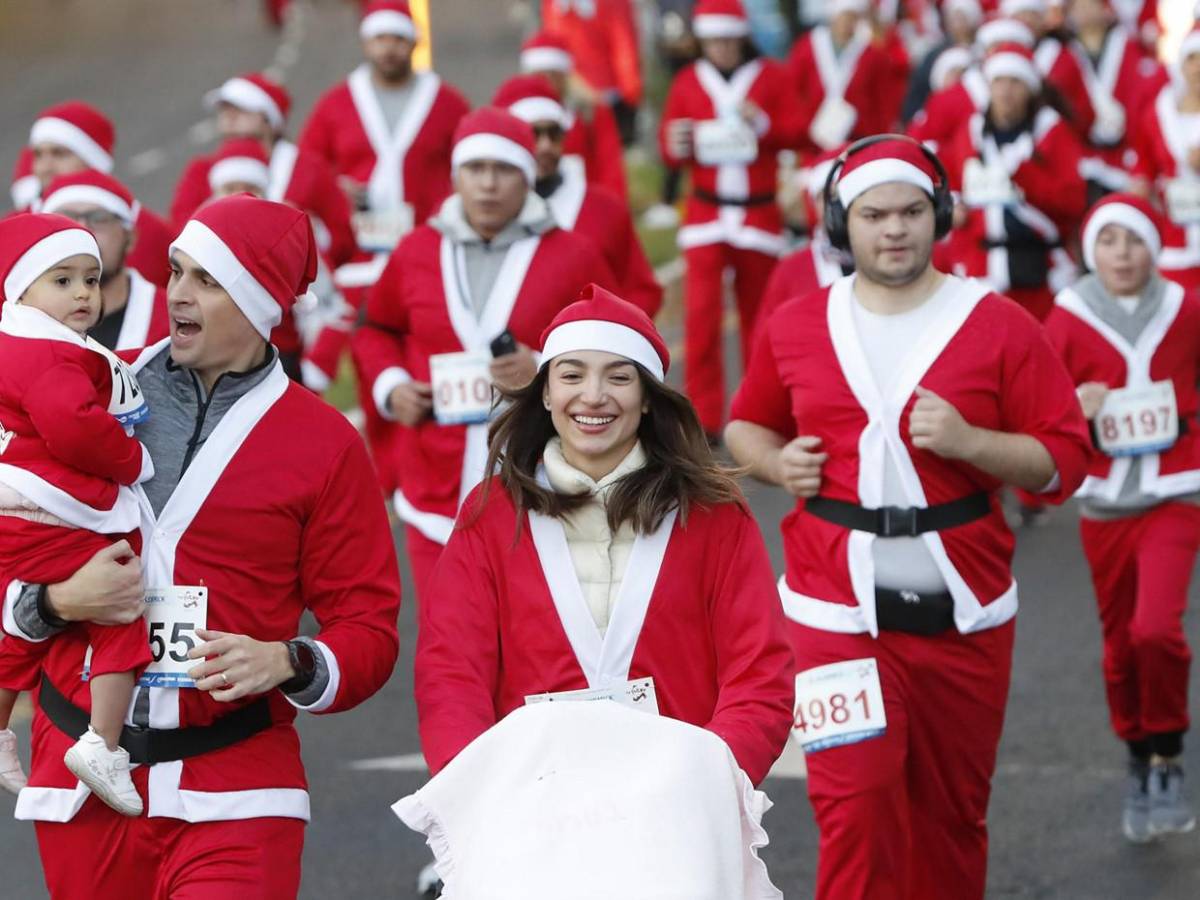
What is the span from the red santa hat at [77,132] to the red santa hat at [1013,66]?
15.6 feet

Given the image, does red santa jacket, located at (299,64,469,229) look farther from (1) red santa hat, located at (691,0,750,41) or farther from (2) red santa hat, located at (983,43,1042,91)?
(1) red santa hat, located at (691,0,750,41)

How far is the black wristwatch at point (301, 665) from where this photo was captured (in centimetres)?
487

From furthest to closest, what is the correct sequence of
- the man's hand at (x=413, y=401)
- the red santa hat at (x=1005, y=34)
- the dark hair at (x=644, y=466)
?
the red santa hat at (x=1005, y=34) → the man's hand at (x=413, y=401) → the dark hair at (x=644, y=466)

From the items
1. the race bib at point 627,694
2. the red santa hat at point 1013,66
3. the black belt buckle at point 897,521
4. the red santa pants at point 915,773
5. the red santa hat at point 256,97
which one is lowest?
the red santa pants at point 915,773

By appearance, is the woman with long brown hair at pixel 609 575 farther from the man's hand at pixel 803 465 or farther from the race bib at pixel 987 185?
the race bib at pixel 987 185

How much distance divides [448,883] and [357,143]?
25.8 feet

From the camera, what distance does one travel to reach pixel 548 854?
4.16 metres

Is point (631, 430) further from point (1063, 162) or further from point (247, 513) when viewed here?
point (1063, 162)

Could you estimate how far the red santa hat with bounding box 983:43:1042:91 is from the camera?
12078 mm

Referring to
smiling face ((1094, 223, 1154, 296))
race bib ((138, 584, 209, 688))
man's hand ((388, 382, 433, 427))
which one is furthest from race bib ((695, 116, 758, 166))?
race bib ((138, 584, 209, 688))

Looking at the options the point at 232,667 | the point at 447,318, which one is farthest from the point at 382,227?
the point at 232,667

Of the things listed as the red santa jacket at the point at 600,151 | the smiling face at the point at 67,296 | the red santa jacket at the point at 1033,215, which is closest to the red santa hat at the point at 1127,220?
the red santa jacket at the point at 1033,215

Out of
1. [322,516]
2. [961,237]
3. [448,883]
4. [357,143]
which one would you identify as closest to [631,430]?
[322,516]

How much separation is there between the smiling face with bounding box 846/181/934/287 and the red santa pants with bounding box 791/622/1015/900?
984 millimetres
